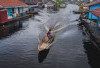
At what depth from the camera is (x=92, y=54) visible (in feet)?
62.2

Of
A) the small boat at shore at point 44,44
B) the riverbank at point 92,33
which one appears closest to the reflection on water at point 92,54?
the riverbank at point 92,33

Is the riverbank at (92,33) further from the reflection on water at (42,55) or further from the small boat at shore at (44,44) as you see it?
the reflection on water at (42,55)

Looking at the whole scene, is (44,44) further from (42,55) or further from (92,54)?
(92,54)

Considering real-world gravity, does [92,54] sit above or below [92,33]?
below

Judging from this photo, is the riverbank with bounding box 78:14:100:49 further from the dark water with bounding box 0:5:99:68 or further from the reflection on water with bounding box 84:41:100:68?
the dark water with bounding box 0:5:99:68

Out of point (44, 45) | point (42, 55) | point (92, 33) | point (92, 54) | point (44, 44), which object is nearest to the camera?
point (42, 55)

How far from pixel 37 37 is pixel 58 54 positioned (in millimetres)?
8627

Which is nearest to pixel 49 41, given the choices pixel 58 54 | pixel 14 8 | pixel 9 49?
pixel 58 54

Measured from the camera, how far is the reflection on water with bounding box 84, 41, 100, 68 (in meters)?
16.5

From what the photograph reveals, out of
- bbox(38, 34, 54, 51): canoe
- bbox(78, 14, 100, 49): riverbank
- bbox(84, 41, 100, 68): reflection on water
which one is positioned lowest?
bbox(84, 41, 100, 68): reflection on water

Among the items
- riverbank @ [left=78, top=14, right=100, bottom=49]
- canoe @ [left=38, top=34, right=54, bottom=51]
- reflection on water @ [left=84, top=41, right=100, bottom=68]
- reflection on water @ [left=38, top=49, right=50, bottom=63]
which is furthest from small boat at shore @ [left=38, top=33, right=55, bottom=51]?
riverbank @ [left=78, top=14, right=100, bottom=49]

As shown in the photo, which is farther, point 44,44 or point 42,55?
point 44,44

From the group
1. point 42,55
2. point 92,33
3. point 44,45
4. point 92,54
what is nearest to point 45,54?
point 42,55

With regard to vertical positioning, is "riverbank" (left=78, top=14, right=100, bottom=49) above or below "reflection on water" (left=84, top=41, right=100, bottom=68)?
above
